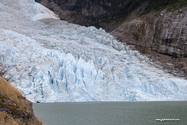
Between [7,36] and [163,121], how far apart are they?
27.6 meters

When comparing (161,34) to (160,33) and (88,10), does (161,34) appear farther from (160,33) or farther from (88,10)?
(88,10)

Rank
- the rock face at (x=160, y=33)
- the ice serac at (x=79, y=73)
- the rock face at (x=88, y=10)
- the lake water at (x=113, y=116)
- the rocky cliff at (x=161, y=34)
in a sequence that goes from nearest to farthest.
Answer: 1. the lake water at (x=113, y=116)
2. the ice serac at (x=79, y=73)
3. the rocky cliff at (x=161, y=34)
4. the rock face at (x=160, y=33)
5. the rock face at (x=88, y=10)

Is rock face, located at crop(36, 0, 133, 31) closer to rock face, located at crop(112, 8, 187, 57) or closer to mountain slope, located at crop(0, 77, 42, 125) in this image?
rock face, located at crop(112, 8, 187, 57)

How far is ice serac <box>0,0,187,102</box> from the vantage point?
25.5 m

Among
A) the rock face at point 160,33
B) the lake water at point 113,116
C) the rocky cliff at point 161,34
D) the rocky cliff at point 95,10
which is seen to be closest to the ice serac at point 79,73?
the lake water at point 113,116

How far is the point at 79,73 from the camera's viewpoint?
2844 centimetres

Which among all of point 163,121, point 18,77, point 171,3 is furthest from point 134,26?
point 163,121

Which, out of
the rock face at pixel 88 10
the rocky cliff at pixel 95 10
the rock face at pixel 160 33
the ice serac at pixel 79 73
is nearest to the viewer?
the ice serac at pixel 79 73

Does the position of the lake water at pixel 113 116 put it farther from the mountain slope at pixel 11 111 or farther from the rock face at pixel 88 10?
the rock face at pixel 88 10

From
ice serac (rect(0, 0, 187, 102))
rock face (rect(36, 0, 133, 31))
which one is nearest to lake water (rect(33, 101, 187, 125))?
ice serac (rect(0, 0, 187, 102))

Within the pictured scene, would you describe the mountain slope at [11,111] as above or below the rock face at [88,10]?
below

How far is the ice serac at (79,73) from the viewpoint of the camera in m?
25.5

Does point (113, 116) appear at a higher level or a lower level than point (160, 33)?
lower

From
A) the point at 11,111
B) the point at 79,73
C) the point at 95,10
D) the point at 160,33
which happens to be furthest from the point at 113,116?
the point at 95,10
